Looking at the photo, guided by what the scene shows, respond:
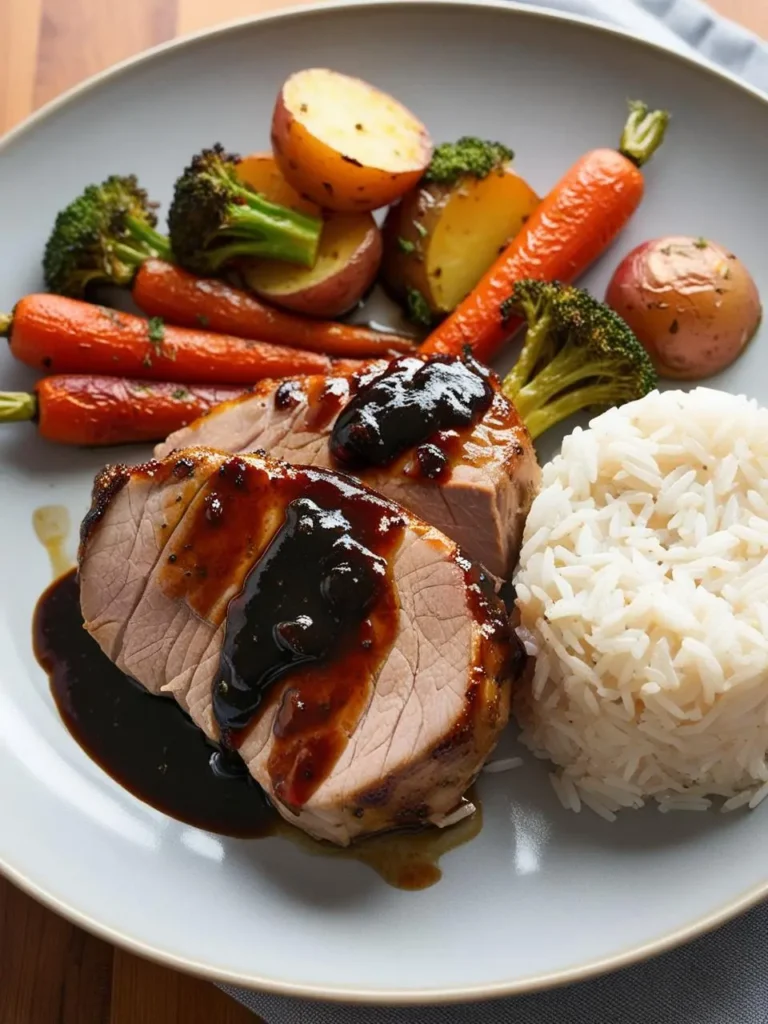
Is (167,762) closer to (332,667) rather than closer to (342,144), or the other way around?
(332,667)

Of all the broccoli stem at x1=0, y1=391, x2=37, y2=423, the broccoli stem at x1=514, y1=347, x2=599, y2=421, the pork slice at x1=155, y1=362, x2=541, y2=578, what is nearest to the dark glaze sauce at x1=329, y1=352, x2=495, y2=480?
the pork slice at x1=155, y1=362, x2=541, y2=578

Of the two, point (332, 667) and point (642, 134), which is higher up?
point (642, 134)

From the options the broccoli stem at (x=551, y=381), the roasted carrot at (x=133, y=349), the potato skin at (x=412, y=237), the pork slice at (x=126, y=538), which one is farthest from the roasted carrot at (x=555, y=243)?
the pork slice at (x=126, y=538)

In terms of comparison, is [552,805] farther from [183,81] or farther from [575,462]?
[183,81]

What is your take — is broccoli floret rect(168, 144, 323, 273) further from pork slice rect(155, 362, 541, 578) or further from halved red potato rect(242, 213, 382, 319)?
pork slice rect(155, 362, 541, 578)

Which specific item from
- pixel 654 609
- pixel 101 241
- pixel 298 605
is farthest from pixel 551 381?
pixel 101 241
